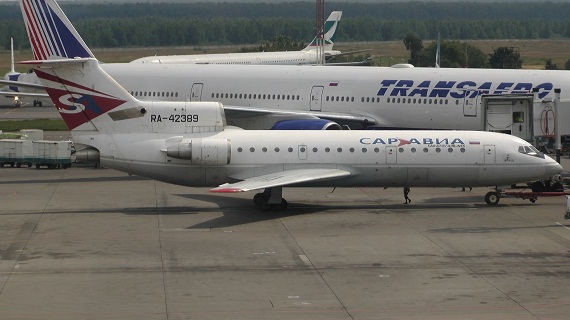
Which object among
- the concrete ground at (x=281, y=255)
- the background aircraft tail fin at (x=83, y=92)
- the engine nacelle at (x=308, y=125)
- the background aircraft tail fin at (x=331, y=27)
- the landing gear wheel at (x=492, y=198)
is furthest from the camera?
the background aircraft tail fin at (x=331, y=27)

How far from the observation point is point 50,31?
43.8m

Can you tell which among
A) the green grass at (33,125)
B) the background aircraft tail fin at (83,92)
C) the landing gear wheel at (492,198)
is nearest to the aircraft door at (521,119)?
the landing gear wheel at (492,198)

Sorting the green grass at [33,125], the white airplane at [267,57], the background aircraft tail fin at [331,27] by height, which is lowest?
the green grass at [33,125]

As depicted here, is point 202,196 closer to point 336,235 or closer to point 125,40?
point 336,235

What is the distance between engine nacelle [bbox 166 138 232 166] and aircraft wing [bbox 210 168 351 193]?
1123mm

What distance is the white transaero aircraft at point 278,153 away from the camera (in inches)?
1576

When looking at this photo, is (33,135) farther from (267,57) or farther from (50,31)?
(267,57)

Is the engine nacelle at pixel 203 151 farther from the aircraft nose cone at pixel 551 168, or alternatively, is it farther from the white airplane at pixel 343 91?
the aircraft nose cone at pixel 551 168

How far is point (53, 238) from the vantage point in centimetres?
3516

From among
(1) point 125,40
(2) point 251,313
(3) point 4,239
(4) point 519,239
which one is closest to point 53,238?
(3) point 4,239

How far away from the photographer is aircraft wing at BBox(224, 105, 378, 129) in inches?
2036

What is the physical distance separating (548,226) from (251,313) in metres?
15.0

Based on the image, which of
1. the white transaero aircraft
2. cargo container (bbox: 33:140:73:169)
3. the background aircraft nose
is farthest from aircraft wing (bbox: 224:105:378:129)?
the background aircraft nose

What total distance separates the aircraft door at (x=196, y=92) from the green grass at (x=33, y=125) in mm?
22175
